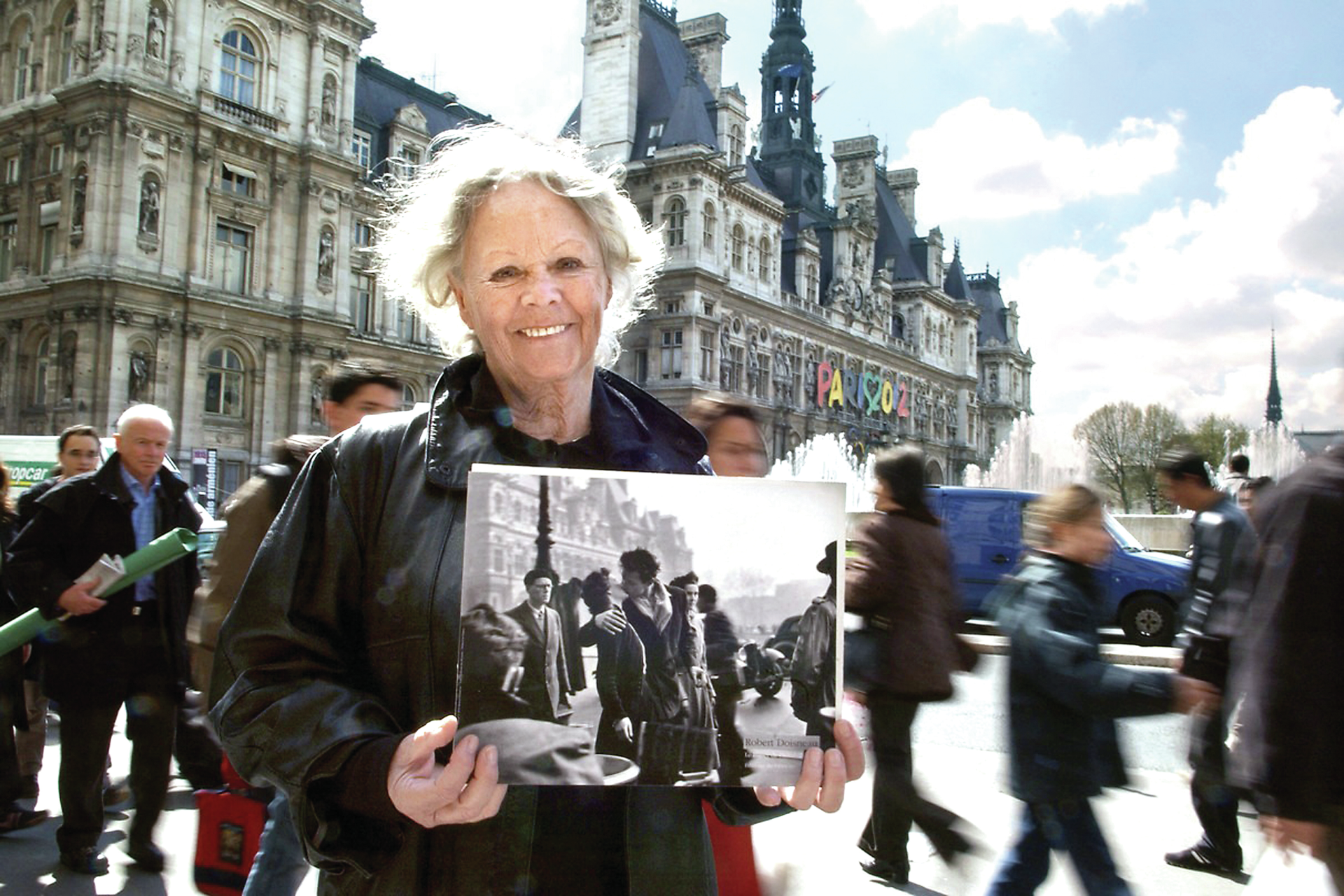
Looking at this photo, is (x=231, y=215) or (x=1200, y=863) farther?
Result: (x=231, y=215)

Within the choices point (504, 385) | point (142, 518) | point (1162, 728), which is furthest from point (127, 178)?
point (504, 385)

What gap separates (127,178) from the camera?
21953mm

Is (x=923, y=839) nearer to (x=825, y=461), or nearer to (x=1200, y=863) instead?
(x=1200, y=863)

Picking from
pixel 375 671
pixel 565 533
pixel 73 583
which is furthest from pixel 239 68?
pixel 565 533

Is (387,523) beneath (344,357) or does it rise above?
beneath

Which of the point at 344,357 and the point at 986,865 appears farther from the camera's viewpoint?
the point at 344,357

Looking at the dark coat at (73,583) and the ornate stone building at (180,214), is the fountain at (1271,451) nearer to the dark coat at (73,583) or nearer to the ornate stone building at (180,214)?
the ornate stone building at (180,214)

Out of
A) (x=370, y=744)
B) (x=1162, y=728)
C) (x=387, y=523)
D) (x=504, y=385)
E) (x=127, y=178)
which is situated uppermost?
(x=127, y=178)

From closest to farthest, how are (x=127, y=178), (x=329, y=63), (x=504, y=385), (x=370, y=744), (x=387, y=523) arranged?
(x=370, y=744) → (x=387, y=523) → (x=504, y=385) → (x=127, y=178) → (x=329, y=63)

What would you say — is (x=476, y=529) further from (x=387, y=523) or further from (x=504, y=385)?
(x=504, y=385)

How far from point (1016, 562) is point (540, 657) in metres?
12.1

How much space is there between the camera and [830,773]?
134 cm

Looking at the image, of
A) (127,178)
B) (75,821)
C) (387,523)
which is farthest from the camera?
(127,178)

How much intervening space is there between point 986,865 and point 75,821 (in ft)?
13.3
